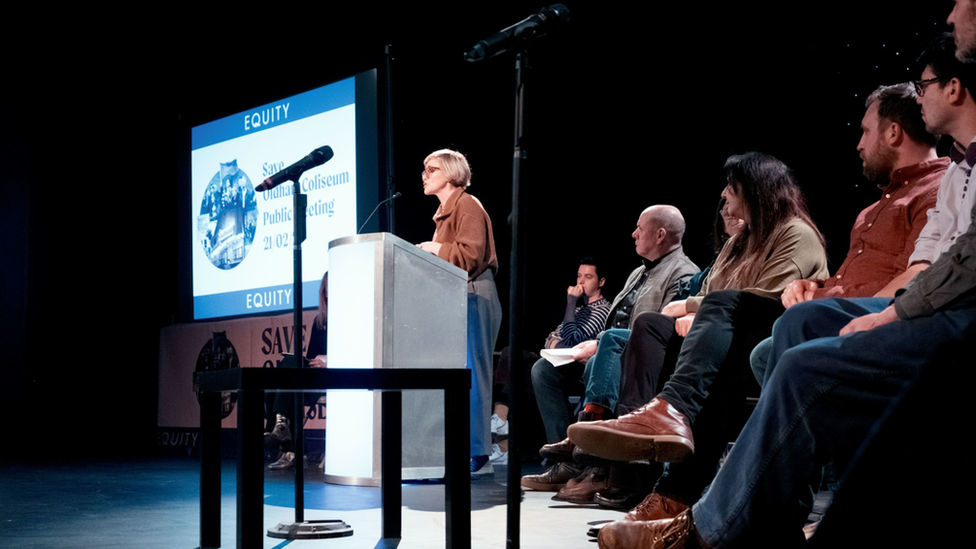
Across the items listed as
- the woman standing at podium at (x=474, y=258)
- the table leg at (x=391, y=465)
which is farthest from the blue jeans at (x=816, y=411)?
the woman standing at podium at (x=474, y=258)

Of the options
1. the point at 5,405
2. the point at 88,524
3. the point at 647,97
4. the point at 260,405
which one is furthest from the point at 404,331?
the point at 5,405

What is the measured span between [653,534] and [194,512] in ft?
5.12

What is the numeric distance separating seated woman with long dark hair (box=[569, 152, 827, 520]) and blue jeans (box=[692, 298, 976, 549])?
409mm

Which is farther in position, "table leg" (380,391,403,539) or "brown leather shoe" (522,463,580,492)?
"brown leather shoe" (522,463,580,492)

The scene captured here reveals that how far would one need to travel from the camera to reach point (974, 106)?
1742mm

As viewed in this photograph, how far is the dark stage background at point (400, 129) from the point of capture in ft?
12.7

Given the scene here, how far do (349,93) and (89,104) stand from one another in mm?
2762

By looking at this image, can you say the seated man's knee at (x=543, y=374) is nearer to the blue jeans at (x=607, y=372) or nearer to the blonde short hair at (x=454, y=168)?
the blue jeans at (x=607, y=372)

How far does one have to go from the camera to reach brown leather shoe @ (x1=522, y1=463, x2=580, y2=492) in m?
3.07

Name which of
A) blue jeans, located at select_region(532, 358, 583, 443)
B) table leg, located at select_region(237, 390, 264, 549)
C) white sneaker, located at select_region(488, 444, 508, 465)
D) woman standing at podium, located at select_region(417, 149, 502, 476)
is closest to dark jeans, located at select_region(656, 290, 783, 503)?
table leg, located at select_region(237, 390, 264, 549)

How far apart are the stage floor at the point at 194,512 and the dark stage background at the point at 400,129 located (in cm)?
209

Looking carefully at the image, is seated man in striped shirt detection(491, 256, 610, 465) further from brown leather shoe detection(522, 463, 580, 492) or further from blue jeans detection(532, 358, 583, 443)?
brown leather shoe detection(522, 463, 580, 492)

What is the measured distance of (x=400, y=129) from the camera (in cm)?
541

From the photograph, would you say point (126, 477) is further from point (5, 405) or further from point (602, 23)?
point (602, 23)
